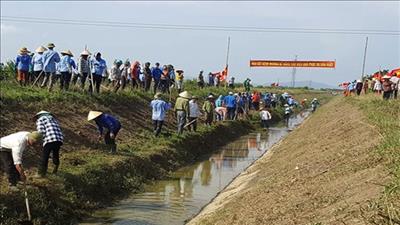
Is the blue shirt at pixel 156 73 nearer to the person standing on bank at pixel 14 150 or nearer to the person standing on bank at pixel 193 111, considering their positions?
the person standing on bank at pixel 193 111

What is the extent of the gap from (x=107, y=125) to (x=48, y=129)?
338cm

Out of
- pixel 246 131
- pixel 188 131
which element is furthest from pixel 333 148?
pixel 246 131

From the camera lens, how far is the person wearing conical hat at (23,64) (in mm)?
17906

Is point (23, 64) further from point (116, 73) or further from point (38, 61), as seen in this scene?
point (116, 73)

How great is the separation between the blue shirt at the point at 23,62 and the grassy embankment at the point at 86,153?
68 cm

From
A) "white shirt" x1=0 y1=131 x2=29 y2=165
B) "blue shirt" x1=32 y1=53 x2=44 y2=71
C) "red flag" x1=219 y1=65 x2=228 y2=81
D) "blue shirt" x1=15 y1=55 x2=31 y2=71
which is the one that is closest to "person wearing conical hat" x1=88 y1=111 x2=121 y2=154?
"white shirt" x1=0 y1=131 x2=29 y2=165

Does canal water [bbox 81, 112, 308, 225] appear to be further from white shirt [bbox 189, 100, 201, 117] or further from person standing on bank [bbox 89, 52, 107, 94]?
person standing on bank [bbox 89, 52, 107, 94]

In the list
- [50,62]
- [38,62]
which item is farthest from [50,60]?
[38,62]

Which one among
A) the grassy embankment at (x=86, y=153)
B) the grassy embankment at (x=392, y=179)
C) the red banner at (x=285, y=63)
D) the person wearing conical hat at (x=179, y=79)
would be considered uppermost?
the red banner at (x=285, y=63)

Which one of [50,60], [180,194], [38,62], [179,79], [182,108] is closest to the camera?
[180,194]

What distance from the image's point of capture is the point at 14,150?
372 inches

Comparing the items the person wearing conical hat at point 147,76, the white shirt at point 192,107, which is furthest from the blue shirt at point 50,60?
the person wearing conical hat at point 147,76

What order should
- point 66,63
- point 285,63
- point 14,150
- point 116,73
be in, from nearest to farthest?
point 14,150 < point 66,63 < point 116,73 < point 285,63

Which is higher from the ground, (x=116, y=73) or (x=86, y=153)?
(x=116, y=73)
